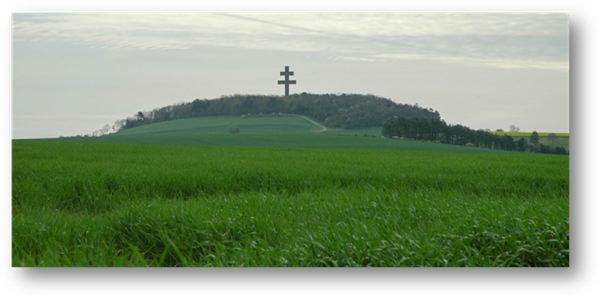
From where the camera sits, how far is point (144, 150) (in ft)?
17.7

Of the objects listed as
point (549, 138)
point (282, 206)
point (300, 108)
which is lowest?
point (282, 206)

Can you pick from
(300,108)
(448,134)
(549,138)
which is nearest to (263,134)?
(300,108)

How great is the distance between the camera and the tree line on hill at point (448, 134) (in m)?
5.25

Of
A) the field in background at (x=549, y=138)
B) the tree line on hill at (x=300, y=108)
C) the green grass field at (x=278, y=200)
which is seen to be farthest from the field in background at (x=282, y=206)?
the tree line on hill at (x=300, y=108)

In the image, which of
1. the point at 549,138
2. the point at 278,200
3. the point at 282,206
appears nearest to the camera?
the point at 282,206

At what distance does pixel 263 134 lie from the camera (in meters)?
5.30

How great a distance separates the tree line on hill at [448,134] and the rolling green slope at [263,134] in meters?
0.06

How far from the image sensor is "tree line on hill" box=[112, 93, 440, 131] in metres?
5.21

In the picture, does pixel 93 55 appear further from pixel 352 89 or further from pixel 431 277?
pixel 431 277

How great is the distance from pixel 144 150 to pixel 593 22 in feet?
13.9

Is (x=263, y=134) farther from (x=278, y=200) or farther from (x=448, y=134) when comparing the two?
(x=448, y=134)

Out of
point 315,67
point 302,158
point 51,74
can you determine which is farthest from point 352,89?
point 51,74

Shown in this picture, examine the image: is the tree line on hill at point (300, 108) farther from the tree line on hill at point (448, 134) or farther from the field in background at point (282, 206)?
the field in background at point (282, 206)

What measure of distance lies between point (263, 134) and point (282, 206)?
0.87 metres
